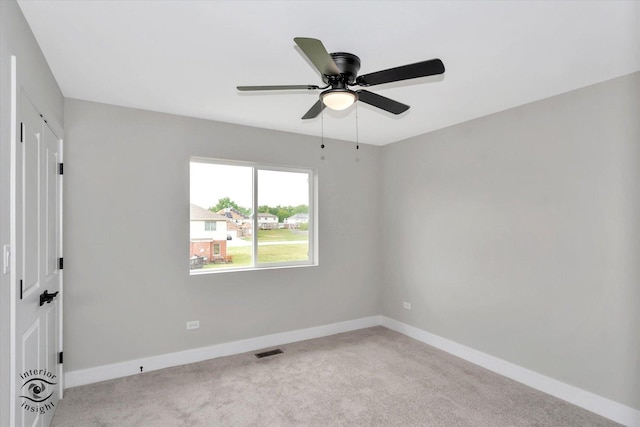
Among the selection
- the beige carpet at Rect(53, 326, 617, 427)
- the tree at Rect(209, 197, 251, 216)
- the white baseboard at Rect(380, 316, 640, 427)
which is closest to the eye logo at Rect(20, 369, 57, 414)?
the beige carpet at Rect(53, 326, 617, 427)

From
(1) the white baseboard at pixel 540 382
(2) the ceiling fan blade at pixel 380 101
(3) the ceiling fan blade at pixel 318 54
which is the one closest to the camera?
(3) the ceiling fan blade at pixel 318 54

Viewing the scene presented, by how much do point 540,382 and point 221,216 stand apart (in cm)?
354

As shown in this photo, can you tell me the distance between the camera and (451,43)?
84.3 inches

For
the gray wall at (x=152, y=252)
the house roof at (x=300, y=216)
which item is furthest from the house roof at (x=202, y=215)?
the house roof at (x=300, y=216)

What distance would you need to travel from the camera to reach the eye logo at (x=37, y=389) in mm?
Answer: 1944

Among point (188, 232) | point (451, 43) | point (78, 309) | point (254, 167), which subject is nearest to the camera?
point (451, 43)

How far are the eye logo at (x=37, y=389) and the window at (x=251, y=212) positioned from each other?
1.56 m

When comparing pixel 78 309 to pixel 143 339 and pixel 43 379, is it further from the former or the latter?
pixel 43 379

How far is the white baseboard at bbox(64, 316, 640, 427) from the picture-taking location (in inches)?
104

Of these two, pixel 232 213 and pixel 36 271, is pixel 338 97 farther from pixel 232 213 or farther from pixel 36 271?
pixel 232 213

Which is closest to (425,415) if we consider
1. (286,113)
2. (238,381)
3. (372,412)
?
(372,412)

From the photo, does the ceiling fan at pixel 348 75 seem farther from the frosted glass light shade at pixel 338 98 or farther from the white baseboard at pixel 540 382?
the white baseboard at pixel 540 382

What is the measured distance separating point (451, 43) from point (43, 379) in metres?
3.47

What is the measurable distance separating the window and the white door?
4.23ft
